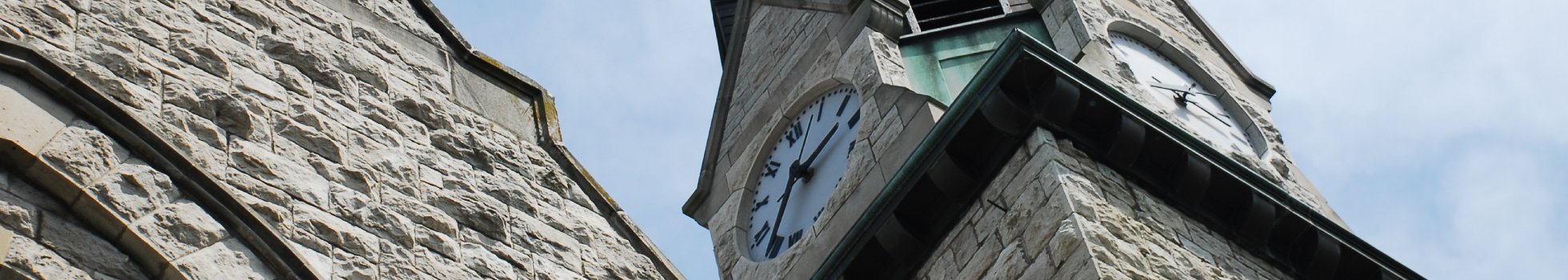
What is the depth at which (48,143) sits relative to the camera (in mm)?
3961

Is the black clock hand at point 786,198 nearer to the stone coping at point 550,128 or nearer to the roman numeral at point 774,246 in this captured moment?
the roman numeral at point 774,246

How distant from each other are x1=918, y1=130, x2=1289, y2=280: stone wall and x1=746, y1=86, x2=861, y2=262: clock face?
82.5 inches

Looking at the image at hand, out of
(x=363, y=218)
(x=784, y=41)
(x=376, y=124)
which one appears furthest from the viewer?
(x=784, y=41)

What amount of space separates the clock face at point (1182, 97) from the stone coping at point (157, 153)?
691 centimetres

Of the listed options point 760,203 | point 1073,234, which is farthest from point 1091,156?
point 760,203

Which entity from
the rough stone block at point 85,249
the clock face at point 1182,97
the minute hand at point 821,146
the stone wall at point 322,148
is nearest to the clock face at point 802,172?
the minute hand at point 821,146

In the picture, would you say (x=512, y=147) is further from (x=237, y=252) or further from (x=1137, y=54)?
(x=1137, y=54)

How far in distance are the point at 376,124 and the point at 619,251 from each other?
823 mm

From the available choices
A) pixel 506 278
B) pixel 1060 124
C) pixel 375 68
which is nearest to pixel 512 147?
pixel 375 68

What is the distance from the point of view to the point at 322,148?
4637mm

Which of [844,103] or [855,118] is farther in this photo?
[844,103]

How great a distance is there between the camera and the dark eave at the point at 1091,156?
7.80 meters

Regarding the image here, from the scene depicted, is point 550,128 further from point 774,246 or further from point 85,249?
point 774,246

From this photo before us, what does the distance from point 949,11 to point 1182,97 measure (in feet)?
7.10
